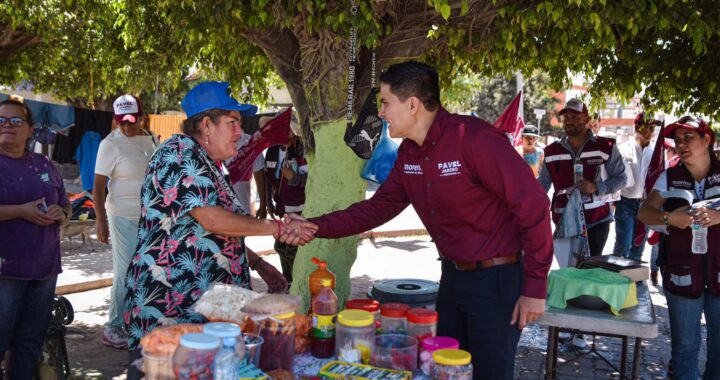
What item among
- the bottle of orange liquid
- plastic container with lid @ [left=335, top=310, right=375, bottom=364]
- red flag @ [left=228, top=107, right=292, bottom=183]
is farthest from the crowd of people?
red flag @ [left=228, top=107, right=292, bottom=183]

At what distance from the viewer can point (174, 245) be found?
111 inches

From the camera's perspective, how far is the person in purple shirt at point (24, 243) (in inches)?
154

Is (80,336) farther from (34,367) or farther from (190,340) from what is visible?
(190,340)

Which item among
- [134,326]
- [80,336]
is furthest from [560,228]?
[80,336]

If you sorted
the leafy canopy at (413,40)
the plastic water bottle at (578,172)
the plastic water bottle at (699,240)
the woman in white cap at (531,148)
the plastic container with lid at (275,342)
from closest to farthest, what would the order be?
the plastic container with lid at (275,342), the plastic water bottle at (699,240), the leafy canopy at (413,40), the plastic water bottle at (578,172), the woman in white cap at (531,148)

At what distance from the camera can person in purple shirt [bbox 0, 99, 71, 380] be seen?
392 cm

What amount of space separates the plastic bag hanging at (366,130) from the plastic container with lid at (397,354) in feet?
7.70

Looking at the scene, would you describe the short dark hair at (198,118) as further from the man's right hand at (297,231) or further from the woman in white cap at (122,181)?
the woman in white cap at (122,181)

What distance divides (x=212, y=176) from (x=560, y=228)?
423cm

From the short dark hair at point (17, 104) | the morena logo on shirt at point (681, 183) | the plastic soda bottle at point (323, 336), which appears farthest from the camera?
the morena logo on shirt at point (681, 183)

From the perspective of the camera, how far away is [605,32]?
5125 mm

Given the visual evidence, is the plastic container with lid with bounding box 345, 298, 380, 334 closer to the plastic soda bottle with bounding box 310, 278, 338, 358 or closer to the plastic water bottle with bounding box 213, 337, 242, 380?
the plastic soda bottle with bounding box 310, 278, 338, 358

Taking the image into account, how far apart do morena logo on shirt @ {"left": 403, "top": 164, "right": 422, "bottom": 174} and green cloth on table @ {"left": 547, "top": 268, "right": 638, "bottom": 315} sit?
54.1 inches

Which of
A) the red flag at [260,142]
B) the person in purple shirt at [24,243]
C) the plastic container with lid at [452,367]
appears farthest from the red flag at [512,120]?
the plastic container with lid at [452,367]
